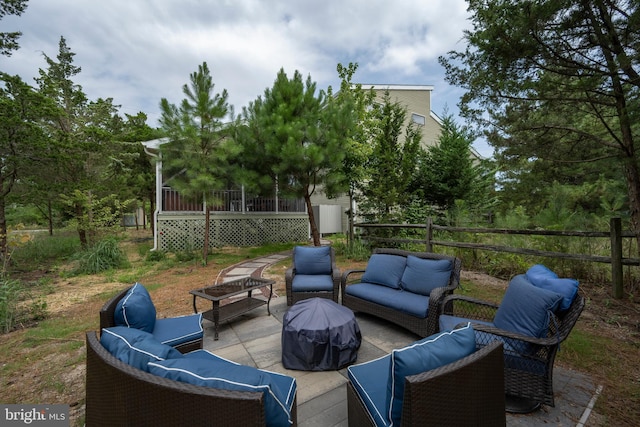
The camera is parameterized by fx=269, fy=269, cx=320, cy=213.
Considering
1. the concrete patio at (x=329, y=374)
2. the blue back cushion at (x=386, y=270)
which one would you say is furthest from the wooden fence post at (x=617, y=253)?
the blue back cushion at (x=386, y=270)

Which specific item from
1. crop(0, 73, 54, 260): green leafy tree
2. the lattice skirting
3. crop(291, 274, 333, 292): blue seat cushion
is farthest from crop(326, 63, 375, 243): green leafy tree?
crop(0, 73, 54, 260): green leafy tree

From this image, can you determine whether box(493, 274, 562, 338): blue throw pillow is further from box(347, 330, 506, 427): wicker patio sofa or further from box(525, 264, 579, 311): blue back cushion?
box(347, 330, 506, 427): wicker patio sofa

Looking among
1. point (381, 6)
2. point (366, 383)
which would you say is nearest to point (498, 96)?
point (381, 6)

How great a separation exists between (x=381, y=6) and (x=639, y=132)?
5556mm

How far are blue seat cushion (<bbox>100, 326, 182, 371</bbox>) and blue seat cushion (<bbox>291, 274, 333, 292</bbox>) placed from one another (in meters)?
2.54

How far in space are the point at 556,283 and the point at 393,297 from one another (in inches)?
63.4

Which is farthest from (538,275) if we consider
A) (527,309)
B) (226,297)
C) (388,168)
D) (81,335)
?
(388,168)

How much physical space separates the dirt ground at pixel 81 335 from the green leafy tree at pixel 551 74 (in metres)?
1.20

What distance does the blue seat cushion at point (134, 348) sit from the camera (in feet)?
4.22

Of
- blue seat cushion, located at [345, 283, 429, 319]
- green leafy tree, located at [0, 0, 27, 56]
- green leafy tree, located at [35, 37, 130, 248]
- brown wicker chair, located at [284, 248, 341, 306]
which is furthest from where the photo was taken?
green leafy tree, located at [35, 37, 130, 248]

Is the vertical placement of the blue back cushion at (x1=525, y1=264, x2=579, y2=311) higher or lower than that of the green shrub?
higher

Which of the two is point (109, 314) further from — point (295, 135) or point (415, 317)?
point (295, 135)

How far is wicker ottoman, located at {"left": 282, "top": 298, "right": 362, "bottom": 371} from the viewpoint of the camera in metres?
2.52

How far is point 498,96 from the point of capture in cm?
414
